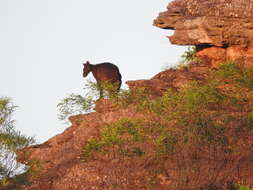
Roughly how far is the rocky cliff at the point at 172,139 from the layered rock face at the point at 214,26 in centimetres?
7

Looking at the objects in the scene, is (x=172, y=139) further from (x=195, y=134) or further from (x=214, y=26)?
(x=214, y=26)

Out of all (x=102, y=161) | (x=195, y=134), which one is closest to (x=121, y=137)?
(x=102, y=161)

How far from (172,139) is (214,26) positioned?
10951 millimetres

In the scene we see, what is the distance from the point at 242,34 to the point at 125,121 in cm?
1110

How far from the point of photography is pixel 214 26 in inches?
1388

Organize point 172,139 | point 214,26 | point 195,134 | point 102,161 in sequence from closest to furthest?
point 172,139, point 195,134, point 102,161, point 214,26

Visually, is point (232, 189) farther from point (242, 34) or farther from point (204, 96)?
point (242, 34)

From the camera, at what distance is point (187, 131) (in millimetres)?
27609

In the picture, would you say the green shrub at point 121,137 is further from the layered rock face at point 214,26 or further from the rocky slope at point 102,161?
the layered rock face at point 214,26

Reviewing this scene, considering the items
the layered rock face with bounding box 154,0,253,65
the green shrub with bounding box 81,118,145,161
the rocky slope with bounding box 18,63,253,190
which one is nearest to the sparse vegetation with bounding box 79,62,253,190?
the green shrub with bounding box 81,118,145,161

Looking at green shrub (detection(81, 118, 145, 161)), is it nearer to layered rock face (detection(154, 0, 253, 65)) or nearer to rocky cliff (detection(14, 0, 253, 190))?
rocky cliff (detection(14, 0, 253, 190))

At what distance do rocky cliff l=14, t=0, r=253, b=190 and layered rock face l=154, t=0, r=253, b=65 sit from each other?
7cm

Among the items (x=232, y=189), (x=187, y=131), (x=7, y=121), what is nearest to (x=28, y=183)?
(x=7, y=121)

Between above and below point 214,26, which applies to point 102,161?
below
